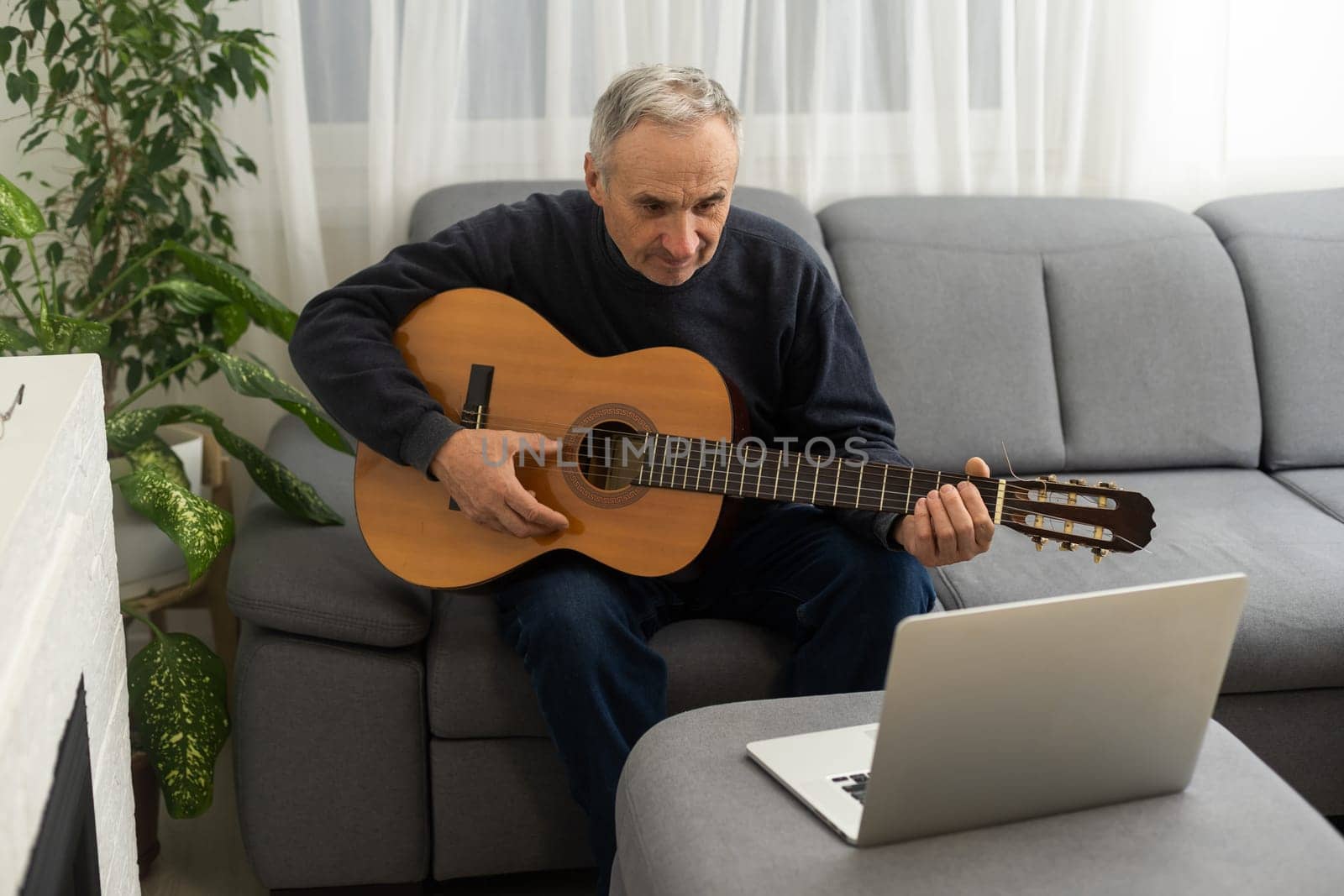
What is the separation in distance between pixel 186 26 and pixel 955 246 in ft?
4.52

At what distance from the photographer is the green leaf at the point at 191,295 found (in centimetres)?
185

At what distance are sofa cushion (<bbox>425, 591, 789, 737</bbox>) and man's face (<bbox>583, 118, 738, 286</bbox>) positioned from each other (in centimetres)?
51

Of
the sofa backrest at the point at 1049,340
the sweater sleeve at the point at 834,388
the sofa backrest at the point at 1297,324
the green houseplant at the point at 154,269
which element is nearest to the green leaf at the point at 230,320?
the green houseplant at the point at 154,269

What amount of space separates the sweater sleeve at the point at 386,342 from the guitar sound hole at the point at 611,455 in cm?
18

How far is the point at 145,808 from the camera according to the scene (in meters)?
1.81

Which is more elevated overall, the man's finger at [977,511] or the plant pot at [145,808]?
the man's finger at [977,511]

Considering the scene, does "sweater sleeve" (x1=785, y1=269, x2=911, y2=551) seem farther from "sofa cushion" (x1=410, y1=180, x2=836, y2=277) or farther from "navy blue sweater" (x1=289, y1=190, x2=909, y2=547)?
"sofa cushion" (x1=410, y1=180, x2=836, y2=277)

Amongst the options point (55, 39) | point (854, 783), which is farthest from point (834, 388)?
point (55, 39)

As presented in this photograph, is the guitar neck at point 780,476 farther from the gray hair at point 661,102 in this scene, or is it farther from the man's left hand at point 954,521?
the gray hair at point 661,102

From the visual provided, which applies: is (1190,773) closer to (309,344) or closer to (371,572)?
(371,572)

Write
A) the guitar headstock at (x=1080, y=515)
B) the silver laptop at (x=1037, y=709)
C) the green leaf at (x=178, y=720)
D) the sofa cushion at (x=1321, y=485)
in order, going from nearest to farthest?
the silver laptop at (x=1037, y=709), the guitar headstock at (x=1080, y=515), the green leaf at (x=178, y=720), the sofa cushion at (x=1321, y=485)

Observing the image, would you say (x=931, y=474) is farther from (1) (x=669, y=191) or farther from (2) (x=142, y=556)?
(2) (x=142, y=556)

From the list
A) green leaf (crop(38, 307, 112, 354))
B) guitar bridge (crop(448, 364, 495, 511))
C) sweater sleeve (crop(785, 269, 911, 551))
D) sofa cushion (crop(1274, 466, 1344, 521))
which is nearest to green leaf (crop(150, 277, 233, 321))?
green leaf (crop(38, 307, 112, 354))

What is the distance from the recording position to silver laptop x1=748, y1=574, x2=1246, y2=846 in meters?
1.02
